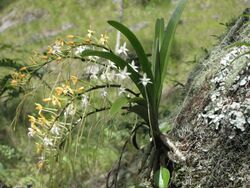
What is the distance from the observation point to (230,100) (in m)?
2.17

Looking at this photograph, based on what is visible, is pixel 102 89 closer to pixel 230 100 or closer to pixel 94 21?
pixel 230 100

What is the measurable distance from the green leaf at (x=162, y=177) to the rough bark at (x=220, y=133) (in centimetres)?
11

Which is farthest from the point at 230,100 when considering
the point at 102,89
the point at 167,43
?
the point at 102,89

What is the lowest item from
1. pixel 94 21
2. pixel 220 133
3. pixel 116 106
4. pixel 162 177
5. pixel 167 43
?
pixel 162 177

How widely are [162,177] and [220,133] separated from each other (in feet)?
1.19

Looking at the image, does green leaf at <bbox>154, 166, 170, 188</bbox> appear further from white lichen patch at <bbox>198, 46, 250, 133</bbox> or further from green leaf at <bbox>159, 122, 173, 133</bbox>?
green leaf at <bbox>159, 122, 173, 133</bbox>

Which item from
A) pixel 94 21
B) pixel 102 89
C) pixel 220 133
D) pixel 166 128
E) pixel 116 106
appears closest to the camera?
pixel 116 106

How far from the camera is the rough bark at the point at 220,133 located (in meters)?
2.02

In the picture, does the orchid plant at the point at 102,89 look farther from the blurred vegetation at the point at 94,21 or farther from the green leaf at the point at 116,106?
the blurred vegetation at the point at 94,21

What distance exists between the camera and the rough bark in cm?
202

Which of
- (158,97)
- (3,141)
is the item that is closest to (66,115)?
(158,97)

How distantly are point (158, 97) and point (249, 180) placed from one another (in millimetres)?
585

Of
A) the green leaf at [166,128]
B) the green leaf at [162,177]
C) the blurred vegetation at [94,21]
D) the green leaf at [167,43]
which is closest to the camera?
the green leaf at [162,177]

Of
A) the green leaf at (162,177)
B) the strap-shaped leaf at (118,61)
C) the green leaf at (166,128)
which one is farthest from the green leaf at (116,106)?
the green leaf at (166,128)
